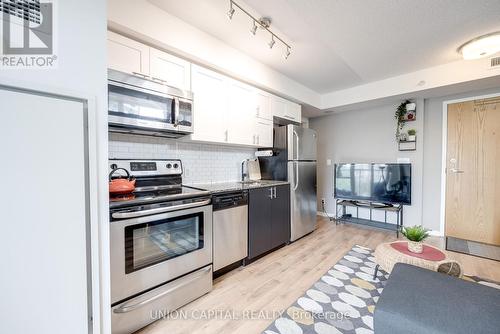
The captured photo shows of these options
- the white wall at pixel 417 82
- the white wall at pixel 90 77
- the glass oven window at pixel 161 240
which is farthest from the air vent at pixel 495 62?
the white wall at pixel 90 77

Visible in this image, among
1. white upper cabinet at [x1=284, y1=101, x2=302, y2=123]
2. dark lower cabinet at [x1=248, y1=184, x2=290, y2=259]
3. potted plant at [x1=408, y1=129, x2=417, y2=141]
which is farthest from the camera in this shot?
potted plant at [x1=408, y1=129, x2=417, y2=141]

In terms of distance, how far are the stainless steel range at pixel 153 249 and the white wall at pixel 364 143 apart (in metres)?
3.55

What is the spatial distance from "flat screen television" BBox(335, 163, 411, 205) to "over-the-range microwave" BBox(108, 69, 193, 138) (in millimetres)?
3170

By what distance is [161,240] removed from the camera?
1698 mm

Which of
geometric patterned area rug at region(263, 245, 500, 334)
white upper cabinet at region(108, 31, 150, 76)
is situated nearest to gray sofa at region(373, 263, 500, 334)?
geometric patterned area rug at region(263, 245, 500, 334)

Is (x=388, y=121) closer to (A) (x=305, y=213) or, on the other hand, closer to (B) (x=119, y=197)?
(A) (x=305, y=213)

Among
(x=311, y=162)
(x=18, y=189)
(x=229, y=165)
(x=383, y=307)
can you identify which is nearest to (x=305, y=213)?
(x=311, y=162)

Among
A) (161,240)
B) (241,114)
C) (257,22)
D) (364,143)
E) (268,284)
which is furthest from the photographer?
(364,143)

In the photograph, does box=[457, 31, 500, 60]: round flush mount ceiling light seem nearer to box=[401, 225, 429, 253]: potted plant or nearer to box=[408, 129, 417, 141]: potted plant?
box=[408, 129, 417, 141]: potted plant

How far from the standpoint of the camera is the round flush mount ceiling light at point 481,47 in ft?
7.32

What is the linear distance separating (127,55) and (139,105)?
42 cm

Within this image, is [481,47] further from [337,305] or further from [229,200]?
[229,200]

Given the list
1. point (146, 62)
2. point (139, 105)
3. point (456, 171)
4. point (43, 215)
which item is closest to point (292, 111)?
point (146, 62)

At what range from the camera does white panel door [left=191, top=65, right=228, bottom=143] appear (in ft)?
7.51
